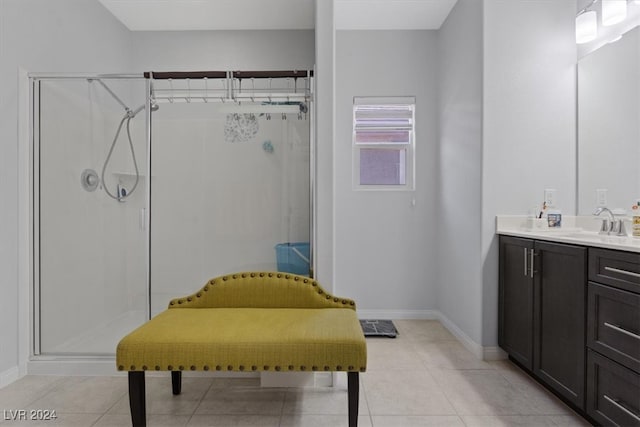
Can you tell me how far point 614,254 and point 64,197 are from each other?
3100 millimetres

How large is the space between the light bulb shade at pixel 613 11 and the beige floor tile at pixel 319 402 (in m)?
2.69

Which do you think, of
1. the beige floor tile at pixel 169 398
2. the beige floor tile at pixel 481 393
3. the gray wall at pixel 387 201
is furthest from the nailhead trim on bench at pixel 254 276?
the gray wall at pixel 387 201

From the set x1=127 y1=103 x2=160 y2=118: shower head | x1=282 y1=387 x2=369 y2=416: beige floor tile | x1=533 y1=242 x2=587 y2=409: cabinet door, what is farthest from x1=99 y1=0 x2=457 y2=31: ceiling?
x1=282 y1=387 x2=369 y2=416: beige floor tile

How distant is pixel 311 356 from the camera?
1.73 meters

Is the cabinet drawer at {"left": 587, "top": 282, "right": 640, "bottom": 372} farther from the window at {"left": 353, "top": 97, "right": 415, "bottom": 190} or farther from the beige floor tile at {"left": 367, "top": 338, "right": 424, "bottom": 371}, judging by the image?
the window at {"left": 353, "top": 97, "right": 415, "bottom": 190}

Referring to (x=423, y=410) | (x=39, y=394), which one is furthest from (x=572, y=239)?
(x=39, y=394)

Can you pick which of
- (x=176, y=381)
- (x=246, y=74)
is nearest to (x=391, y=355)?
(x=176, y=381)

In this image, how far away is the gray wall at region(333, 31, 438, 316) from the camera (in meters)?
3.77

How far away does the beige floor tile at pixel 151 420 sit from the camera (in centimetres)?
190

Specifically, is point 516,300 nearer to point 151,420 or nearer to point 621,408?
point 621,408

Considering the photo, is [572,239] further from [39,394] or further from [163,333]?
[39,394]

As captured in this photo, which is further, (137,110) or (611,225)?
(137,110)

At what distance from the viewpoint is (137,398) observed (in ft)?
5.70

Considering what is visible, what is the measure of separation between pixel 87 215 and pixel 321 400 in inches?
75.4
